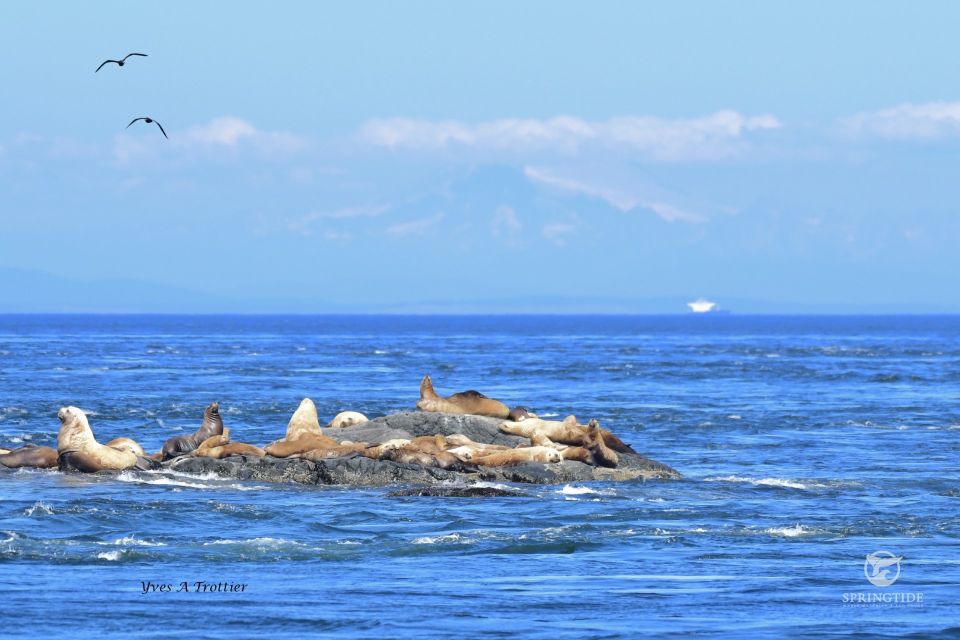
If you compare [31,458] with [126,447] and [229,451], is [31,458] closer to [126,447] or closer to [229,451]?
[126,447]

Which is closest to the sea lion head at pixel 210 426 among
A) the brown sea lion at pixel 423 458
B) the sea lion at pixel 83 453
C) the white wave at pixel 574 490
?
the sea lion at pixel 83 453

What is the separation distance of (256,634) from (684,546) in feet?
25.0

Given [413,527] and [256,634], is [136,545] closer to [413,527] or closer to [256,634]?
[413,527]

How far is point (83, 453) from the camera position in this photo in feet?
98.2

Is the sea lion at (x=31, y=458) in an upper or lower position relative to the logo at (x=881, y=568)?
upper

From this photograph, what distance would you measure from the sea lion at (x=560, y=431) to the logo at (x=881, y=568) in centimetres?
1066

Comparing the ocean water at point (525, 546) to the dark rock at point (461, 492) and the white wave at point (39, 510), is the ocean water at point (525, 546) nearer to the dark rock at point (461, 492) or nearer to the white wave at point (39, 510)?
the white wave at point (39, 510)

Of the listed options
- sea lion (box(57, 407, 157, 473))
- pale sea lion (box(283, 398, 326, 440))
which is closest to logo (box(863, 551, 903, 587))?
pale sea lion (box(283, 398, 326, 440))

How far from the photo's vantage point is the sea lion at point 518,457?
29875mm

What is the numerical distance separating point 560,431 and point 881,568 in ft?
40.6

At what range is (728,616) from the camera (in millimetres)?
17188

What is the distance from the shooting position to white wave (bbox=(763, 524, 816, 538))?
23109mm

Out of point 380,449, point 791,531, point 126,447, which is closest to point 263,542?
point 791,531

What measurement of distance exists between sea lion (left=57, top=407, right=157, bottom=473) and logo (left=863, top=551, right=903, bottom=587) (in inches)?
558
